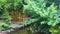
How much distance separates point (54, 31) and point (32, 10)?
118 centimetres

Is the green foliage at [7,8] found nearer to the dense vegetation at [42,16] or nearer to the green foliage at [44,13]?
the dense vegetation at [42,16]

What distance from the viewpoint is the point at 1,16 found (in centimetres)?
1031

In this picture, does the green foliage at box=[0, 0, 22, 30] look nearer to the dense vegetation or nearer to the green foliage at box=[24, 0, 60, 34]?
the dense vegetation

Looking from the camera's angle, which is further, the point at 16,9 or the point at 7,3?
the point at 16,9

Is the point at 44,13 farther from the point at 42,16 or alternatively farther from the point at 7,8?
the point at 7,8

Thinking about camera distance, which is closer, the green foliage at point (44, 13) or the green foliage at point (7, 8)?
the green foliage at point (44, 13)

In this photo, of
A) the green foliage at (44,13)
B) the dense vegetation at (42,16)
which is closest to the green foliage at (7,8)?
the dense vegetation at (42,16)

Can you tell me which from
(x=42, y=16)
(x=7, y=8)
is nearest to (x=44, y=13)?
(x=42, y=16)

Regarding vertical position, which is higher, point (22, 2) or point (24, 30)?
point (22, 2)

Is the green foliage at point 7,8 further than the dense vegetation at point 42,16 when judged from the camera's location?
Yes

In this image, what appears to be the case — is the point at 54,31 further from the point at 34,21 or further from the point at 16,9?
the point at 16,9

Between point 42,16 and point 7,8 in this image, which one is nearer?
point 42,16

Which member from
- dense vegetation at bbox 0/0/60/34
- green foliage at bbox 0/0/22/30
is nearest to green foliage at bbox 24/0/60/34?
dense vegetation at bbox 0/0/60/34

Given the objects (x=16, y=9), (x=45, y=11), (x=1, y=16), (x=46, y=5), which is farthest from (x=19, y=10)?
(x=45, y=11)
